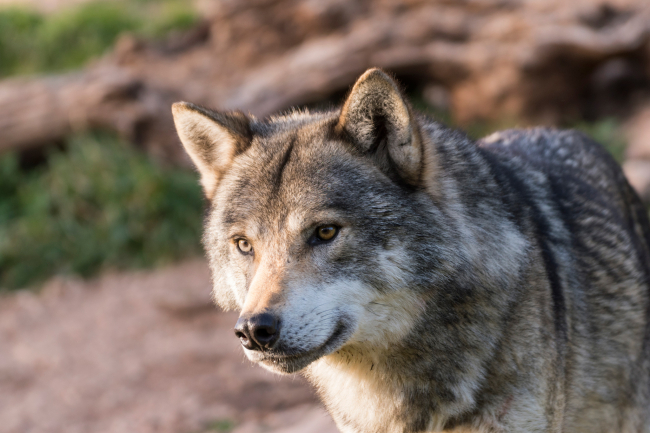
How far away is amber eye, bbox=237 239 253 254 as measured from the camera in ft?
9.44

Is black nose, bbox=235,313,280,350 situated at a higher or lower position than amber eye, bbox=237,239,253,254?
lower

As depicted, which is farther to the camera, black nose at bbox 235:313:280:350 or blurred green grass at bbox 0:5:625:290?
blurred green grass at bbox 0:5:625:290

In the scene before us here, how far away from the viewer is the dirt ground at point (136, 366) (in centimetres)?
575

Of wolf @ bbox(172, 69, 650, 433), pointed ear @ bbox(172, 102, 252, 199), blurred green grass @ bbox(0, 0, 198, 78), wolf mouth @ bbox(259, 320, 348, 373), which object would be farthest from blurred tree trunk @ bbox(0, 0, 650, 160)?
wolf mouth @ bbox(259, 320, 348, 373)

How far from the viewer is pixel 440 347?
2717mm

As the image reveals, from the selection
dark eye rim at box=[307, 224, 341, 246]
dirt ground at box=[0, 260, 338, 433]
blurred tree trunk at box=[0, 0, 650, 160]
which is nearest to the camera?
dark eye rim at box=[307, 224, 341, 246]

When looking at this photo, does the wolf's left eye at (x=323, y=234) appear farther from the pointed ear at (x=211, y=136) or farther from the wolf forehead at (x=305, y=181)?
the pointed ear at (x=211, y=136)

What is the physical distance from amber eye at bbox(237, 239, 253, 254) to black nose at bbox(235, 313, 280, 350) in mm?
502

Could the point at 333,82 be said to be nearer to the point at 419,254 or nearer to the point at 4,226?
the point at 4,226

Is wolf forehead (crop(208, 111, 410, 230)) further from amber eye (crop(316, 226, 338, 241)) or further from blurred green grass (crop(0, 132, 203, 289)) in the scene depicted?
blurred green grass (crop(0, 132, 203, 289))

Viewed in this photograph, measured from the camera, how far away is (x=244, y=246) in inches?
114

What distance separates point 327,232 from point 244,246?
1.46 ft

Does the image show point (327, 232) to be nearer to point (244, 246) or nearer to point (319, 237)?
point (319, 237)

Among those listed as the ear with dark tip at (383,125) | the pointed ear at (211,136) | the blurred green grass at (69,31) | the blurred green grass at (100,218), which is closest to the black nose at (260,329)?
the ear with dark tip at (383,125)
